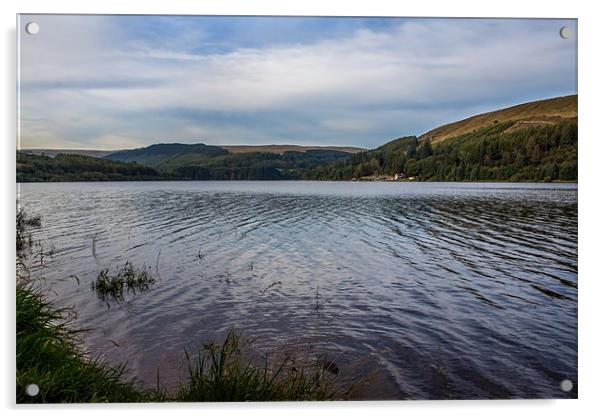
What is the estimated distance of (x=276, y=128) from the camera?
218 inches

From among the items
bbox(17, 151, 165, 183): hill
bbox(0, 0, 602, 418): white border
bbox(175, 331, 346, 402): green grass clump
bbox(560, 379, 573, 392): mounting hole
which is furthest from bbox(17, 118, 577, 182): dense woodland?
bbox(175, 331, 346, 402): green grass clump

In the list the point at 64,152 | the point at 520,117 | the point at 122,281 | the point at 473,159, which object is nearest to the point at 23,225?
the point at 64,152

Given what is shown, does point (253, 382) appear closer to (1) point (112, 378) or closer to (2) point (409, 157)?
(1) point (112, 378)

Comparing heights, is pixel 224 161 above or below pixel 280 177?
above

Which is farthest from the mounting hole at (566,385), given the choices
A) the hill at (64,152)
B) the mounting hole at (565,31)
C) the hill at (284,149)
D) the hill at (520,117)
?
the hill at (64,152)

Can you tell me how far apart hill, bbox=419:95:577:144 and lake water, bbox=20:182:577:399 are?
83cm

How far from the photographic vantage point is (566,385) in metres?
4.40

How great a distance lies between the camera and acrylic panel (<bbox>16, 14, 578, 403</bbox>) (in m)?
4.33

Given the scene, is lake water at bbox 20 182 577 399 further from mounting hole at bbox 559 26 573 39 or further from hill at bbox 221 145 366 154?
mounting hole at bbox 559 26 573 39

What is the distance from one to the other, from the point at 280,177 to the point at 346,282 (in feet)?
5.85

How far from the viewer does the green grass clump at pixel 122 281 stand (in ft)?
18.7

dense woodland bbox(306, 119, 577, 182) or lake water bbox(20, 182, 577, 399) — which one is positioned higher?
dense woodland bbox(306, 119, 577, 182)

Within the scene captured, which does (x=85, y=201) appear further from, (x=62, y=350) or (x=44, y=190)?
(x=62, y=350)

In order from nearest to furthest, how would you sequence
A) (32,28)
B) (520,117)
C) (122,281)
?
(32,28)
(520,117)
(122,281)
